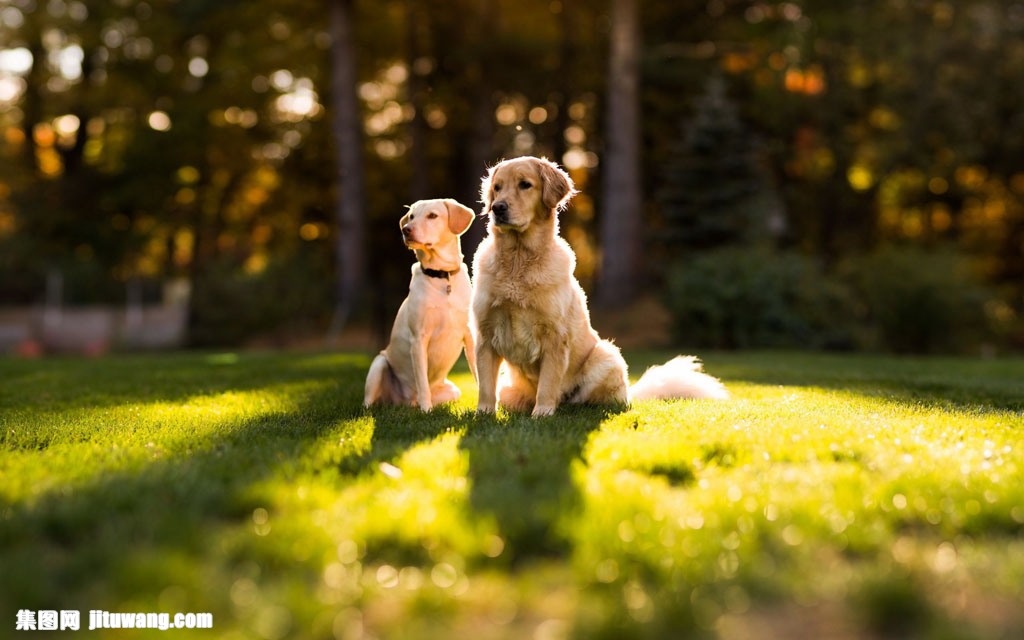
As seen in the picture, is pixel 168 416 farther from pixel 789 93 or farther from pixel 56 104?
pixel 56 104

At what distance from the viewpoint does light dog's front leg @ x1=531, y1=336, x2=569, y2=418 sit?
564cm

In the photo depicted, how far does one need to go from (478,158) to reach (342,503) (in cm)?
2167

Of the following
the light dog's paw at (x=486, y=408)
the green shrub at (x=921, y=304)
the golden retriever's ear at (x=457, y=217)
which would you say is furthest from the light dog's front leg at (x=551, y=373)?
the green shrub at (x=921, y=304)

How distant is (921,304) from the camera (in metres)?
17.3

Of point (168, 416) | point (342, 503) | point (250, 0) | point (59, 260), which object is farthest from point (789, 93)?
point (342, 503)

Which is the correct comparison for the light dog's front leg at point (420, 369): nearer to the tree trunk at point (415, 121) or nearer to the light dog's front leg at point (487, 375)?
the light dog's front leg at point (487, 375)

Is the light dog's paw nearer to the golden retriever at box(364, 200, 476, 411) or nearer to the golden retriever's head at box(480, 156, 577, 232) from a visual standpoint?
the golden retriever at box(364, 200, 476, 411)

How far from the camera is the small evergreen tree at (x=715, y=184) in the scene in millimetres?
21016

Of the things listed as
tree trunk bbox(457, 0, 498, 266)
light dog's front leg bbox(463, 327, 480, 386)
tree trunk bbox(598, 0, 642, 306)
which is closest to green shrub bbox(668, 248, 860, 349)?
tree trunk bbox(598, 0, 642, 306)

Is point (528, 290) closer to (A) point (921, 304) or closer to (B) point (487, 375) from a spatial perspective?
(B) point (487, 375)

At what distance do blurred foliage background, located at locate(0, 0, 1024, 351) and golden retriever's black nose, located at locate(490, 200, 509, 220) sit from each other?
10.9 m

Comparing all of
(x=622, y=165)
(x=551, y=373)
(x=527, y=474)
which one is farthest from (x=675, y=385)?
(x=622, y=165)

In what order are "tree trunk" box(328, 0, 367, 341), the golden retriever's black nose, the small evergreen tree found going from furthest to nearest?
"tree trunk" box(328, 0, 367, 341)
the small evergreen tree
the golden retriever's black nose

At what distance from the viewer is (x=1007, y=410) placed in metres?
6.15
